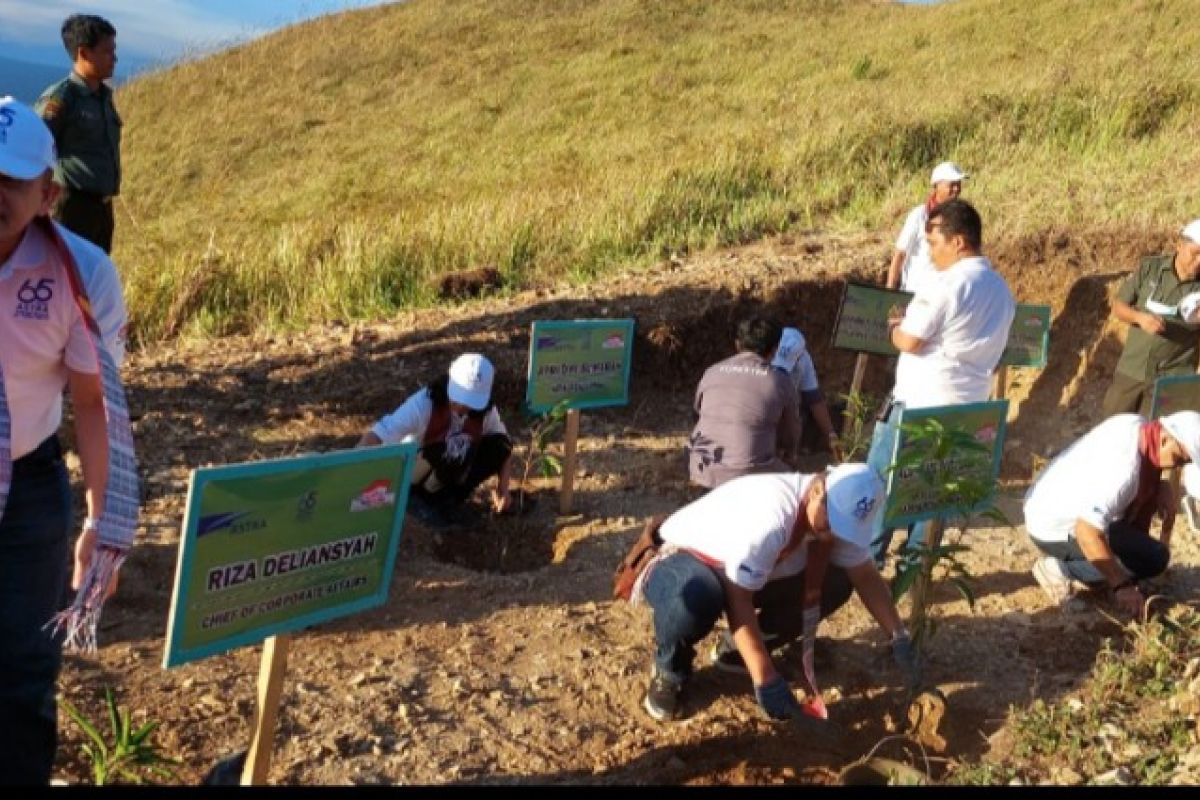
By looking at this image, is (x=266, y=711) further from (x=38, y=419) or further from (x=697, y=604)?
(x=697, y=604)

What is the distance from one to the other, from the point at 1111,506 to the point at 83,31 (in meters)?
4.97

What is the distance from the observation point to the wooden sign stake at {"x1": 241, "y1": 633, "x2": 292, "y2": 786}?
9.30 ft

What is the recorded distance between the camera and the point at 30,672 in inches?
99.1

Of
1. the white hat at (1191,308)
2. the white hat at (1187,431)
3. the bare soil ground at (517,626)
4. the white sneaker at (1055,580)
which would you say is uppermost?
the white hat at (1191,308)

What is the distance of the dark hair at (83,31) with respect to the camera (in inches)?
208

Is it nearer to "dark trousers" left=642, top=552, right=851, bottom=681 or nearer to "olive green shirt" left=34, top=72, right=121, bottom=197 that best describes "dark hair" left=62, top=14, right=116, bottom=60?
"olive green shirt" left=34, top=72, right=121, bottom=197

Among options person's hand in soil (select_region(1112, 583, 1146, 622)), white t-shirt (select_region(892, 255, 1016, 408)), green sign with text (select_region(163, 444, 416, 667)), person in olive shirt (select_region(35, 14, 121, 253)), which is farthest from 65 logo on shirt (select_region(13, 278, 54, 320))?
person's hand in soil (select_region(1112, 583, 1146, 622))

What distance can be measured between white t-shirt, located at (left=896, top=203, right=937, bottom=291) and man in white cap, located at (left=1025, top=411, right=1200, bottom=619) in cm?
172

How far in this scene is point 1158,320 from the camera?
18.8 ft

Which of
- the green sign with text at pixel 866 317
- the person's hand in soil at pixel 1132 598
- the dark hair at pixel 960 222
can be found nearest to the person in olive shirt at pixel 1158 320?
the green sign with text at pixel 866 317

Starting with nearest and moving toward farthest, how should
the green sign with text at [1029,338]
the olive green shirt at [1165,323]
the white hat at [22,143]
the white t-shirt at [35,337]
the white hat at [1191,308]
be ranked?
the white hat at [22,143]
the white t-shirt at [35,337]
the white hat at [1191,308]
the olive green shirt at [1165,323]
the green sign with text at [1029,338]

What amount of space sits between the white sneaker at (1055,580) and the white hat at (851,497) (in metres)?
1.70

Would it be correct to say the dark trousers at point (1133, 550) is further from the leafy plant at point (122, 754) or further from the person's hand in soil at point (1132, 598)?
the leafy plant at point (122, 754)

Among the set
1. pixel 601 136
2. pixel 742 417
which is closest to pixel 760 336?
pixel 742 417
